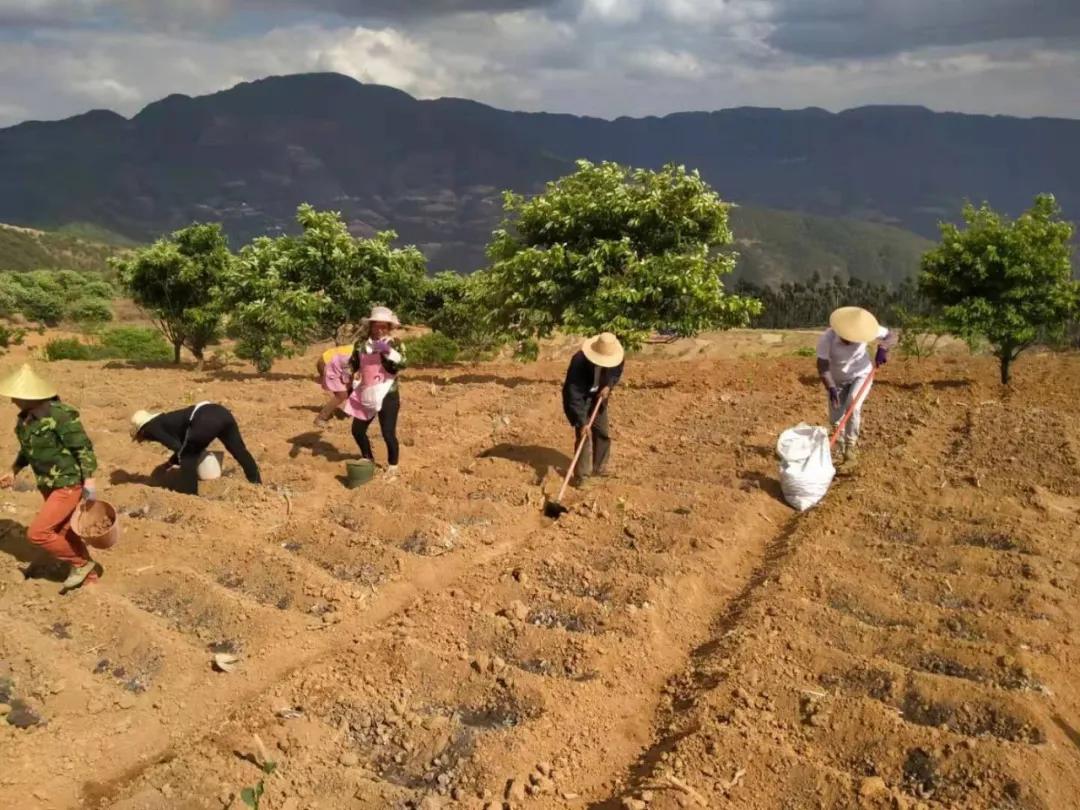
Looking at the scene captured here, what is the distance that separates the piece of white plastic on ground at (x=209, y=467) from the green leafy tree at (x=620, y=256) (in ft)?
25.5

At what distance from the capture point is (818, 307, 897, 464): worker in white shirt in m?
7.93

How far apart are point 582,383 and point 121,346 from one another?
78.2 ft

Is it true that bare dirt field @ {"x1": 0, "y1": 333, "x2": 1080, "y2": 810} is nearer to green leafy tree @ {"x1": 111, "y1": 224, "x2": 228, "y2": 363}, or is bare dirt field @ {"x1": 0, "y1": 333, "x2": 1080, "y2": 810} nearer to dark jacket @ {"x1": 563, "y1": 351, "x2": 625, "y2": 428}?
dark jacket @ {"x1": 563, "y1": 351, "x2": 625, "y2": 428}

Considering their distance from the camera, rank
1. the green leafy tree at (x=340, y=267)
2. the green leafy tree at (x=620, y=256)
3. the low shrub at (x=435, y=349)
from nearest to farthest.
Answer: the green leafy tree at (x=620, y=256) < the green leafy tree at (x=340, y=267) < the low shrub at (x=435, y=349)

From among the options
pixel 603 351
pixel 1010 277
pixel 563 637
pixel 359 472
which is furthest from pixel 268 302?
pixel 1010 277

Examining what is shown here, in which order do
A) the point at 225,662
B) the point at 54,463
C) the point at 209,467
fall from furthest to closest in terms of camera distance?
1. the point at 209,467
2. the point at 54,463
3. the point at 225,662

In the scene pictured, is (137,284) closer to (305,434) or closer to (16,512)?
(305,434)

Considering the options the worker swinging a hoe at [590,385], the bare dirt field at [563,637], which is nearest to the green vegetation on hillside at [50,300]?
the bare dirt field at [563,637]

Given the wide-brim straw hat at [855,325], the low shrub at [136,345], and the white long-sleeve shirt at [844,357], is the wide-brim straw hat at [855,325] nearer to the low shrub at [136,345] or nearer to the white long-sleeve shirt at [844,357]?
the white long-sleeve shirt at [844,357]

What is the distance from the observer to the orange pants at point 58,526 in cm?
592

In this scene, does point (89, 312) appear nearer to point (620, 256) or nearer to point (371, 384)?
point (620, 256)

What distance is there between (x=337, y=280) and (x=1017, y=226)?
39.8 ft

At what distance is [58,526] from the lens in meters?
6.05

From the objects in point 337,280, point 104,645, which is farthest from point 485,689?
point 337,280
